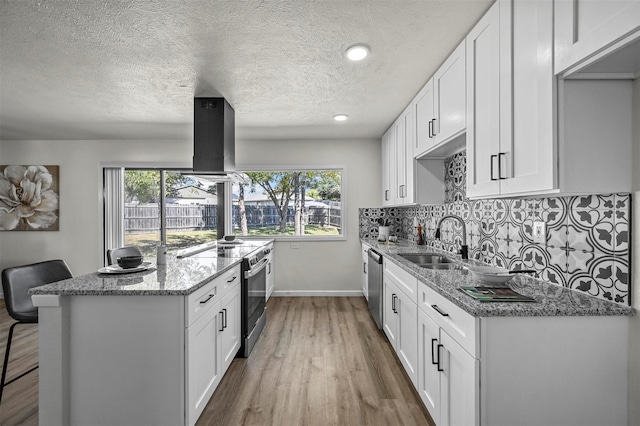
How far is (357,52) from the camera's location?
2125 millimetres

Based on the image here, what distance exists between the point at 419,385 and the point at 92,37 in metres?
3.07

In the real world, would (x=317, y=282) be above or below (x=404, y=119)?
below

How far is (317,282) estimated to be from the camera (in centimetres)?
468

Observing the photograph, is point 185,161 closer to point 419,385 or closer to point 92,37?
point 92,37

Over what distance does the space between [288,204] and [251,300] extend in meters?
2.24

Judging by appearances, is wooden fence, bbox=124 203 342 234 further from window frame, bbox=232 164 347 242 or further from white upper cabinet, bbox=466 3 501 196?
white upper cabinet, bbox=466 3 501 196

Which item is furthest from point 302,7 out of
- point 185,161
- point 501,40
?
point 185,161

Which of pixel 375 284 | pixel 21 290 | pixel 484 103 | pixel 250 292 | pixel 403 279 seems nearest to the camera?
pixel 484 103

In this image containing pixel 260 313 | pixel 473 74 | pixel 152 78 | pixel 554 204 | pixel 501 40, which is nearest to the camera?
pixel 501 40

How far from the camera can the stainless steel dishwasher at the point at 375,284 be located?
3.14 metres

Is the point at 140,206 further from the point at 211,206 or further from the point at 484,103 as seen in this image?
the point at 484,103

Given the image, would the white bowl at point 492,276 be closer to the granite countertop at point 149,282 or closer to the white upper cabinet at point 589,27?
the white upper cabinet at point 589,27

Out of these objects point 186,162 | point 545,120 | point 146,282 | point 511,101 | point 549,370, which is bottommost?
point 549,370

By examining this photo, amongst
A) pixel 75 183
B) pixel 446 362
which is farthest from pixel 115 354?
pixel 75 183
